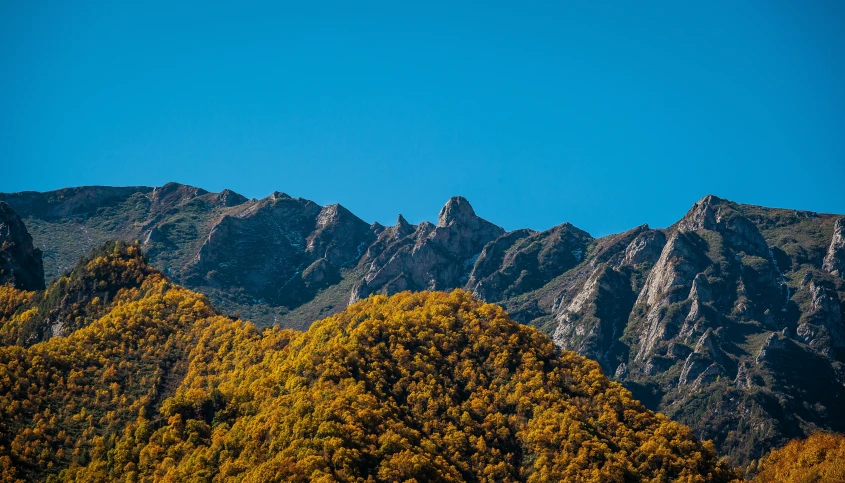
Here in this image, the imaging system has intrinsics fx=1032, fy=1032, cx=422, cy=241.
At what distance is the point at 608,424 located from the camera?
194125 mm

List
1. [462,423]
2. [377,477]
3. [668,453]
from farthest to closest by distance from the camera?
1. [462,423]
2. [668,453]
3. [377,477]

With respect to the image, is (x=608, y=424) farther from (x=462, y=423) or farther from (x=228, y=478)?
(x=228, y=478)

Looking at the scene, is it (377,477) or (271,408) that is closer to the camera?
(377,477)

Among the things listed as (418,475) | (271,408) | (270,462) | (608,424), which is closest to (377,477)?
(418,475)

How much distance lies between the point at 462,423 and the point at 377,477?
1165 inches

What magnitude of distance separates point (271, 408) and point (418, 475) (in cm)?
3471

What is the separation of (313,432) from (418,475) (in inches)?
803

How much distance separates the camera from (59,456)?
199 m

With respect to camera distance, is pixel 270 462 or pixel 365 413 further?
pixel 365 413

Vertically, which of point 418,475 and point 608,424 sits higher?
point 608,424

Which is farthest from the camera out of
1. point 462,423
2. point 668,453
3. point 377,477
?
point 462,423

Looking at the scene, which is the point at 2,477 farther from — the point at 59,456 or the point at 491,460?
the point at 491,460

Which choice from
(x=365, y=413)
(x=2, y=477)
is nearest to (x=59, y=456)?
(x=2, y=477)

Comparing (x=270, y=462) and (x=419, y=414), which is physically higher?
(x=419, y=414)
